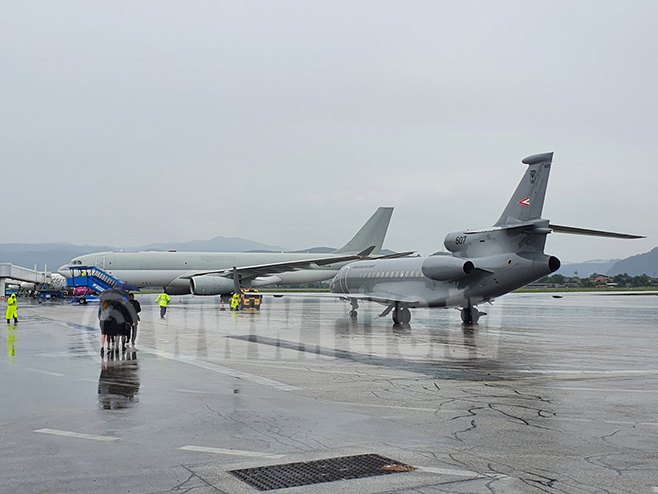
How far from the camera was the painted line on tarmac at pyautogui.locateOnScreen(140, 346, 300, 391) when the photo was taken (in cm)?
1282

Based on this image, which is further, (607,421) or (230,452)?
(607,421)

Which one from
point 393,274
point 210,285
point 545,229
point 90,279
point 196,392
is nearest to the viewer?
point 196,392

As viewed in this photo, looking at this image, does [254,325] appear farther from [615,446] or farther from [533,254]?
[615,446]

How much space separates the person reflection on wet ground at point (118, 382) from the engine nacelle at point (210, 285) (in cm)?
2993

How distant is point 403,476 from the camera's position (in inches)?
269

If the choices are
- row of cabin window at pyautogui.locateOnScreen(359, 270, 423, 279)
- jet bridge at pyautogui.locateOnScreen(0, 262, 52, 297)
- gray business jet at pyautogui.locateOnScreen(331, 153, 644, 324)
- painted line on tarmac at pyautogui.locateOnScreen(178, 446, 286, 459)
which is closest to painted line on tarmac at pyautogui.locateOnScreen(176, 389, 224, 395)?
painted line on tarmac at pyautogui.locateOnScreen(178, 446, 286, 459)

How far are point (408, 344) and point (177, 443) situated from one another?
1392cm

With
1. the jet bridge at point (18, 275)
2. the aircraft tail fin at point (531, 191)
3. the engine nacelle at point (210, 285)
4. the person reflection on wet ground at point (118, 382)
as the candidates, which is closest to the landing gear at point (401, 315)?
the aircraft tail fin at point (531, 191)

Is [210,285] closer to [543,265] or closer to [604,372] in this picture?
[543,265]

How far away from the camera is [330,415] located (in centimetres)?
996

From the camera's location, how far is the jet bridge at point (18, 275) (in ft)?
209

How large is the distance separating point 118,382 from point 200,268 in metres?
44.8

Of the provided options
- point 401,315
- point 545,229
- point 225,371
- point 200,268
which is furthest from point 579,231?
point 200,268

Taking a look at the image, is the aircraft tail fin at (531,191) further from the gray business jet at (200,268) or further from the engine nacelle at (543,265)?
the gray business jet at (200,268)
